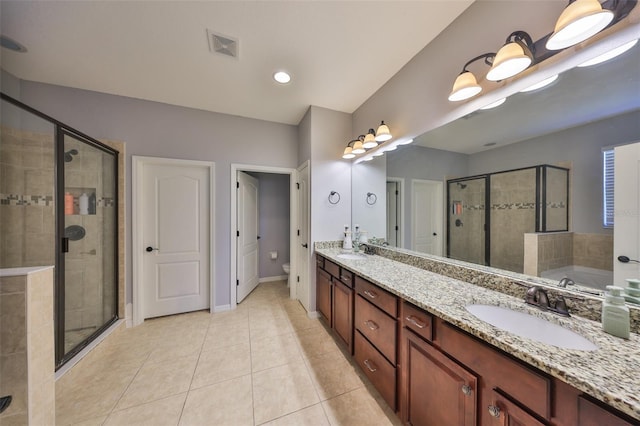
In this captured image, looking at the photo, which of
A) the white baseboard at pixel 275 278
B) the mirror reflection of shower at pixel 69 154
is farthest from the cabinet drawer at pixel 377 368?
the mirror reflection of shower at pixel 69 154

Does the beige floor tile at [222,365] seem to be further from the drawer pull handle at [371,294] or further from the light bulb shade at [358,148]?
the light bulb shade at [358,148]

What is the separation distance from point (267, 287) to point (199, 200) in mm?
1885

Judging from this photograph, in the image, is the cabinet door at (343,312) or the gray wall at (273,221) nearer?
the cabinet door at (343,312)

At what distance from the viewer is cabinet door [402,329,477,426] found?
2.90ft

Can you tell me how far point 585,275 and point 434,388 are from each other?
939 millimetres

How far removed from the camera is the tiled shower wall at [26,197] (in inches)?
73.4

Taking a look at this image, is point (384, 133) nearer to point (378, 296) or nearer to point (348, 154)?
point (348, 154)

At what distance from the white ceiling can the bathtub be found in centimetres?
176

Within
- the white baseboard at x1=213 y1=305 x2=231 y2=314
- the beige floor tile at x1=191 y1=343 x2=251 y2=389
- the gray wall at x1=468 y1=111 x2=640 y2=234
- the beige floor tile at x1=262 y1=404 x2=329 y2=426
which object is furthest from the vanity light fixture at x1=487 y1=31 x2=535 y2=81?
the white baseboard at x1=213 y1=305 x2=231 y2=314

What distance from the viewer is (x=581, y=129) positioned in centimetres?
101

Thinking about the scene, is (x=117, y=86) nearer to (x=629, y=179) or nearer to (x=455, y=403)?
(x=455, y=403)

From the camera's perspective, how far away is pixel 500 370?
2.55ft

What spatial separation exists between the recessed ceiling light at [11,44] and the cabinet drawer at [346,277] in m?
3.36

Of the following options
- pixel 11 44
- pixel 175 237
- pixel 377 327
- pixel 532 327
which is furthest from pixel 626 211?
pixel 11 44
